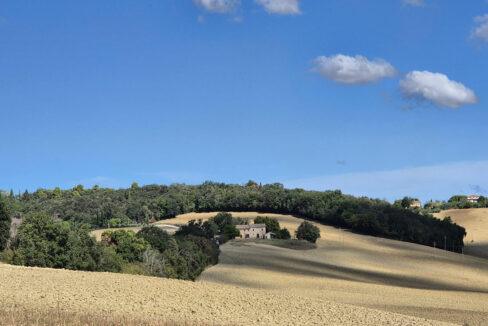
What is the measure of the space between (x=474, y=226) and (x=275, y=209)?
53887 mm

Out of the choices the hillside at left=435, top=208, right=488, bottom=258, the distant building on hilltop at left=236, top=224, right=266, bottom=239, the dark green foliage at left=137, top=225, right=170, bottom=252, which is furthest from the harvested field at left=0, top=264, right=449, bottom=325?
the hillside at left=435, top=208, right=488, bottom=258

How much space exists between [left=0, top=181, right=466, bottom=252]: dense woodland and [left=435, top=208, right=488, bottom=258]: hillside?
417cm

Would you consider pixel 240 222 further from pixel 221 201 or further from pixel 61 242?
pixel 61 242

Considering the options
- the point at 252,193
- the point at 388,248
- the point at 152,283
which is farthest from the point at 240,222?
the point at 152,283

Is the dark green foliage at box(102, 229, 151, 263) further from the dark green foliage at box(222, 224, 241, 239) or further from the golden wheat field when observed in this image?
the dark green foliage at box(222, 224, 241, 239)

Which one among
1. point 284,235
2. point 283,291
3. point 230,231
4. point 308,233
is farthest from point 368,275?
point 284,235

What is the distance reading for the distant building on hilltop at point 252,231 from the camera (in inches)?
5172

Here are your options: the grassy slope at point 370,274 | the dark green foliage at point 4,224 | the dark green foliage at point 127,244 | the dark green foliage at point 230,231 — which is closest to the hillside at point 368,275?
the grassy slope at point 370,274

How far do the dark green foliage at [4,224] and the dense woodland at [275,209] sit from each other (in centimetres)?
6696

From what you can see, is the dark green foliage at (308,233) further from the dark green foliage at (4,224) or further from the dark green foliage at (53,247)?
the dark green foliage at (53,247)

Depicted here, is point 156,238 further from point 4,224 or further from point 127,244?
point 4,224

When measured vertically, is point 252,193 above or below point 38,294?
above

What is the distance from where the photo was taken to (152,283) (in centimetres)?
4231

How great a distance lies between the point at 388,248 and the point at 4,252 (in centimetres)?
7943
